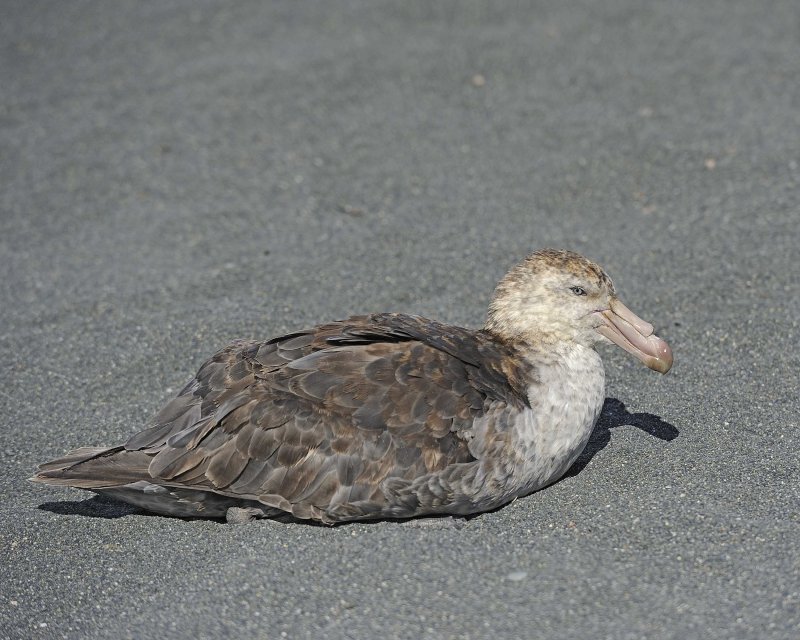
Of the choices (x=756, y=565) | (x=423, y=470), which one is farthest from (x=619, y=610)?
(x=423, y=470)

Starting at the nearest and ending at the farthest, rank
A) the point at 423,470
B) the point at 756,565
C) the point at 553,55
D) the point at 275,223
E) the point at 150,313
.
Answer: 1. the point at 756,565
2. the point at 423,470
3. the point at 150,313
4. the point at 275,223
5. the point at 553,55

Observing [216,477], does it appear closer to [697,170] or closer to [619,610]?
[619,610]

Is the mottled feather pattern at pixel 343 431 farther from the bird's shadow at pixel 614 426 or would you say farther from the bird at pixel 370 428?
the bird's shadow at pixel 614 426

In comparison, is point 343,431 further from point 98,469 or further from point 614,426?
point 614,426

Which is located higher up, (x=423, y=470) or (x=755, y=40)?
(x=755, y=40)

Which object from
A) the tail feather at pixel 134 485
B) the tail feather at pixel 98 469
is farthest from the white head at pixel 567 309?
the tail feather at pixel 98 469

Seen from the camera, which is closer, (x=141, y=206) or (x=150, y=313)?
(x=150, y=313)

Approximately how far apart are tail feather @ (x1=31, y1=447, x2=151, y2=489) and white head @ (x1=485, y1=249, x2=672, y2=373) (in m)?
2.01

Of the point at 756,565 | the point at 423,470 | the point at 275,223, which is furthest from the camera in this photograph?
the point at 275,223

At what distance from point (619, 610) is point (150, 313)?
4.36 m

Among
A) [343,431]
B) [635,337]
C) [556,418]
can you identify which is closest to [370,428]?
[343,431]

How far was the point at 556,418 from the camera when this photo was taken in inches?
218

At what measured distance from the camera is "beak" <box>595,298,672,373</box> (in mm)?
5828

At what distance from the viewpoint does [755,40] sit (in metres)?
11.2
